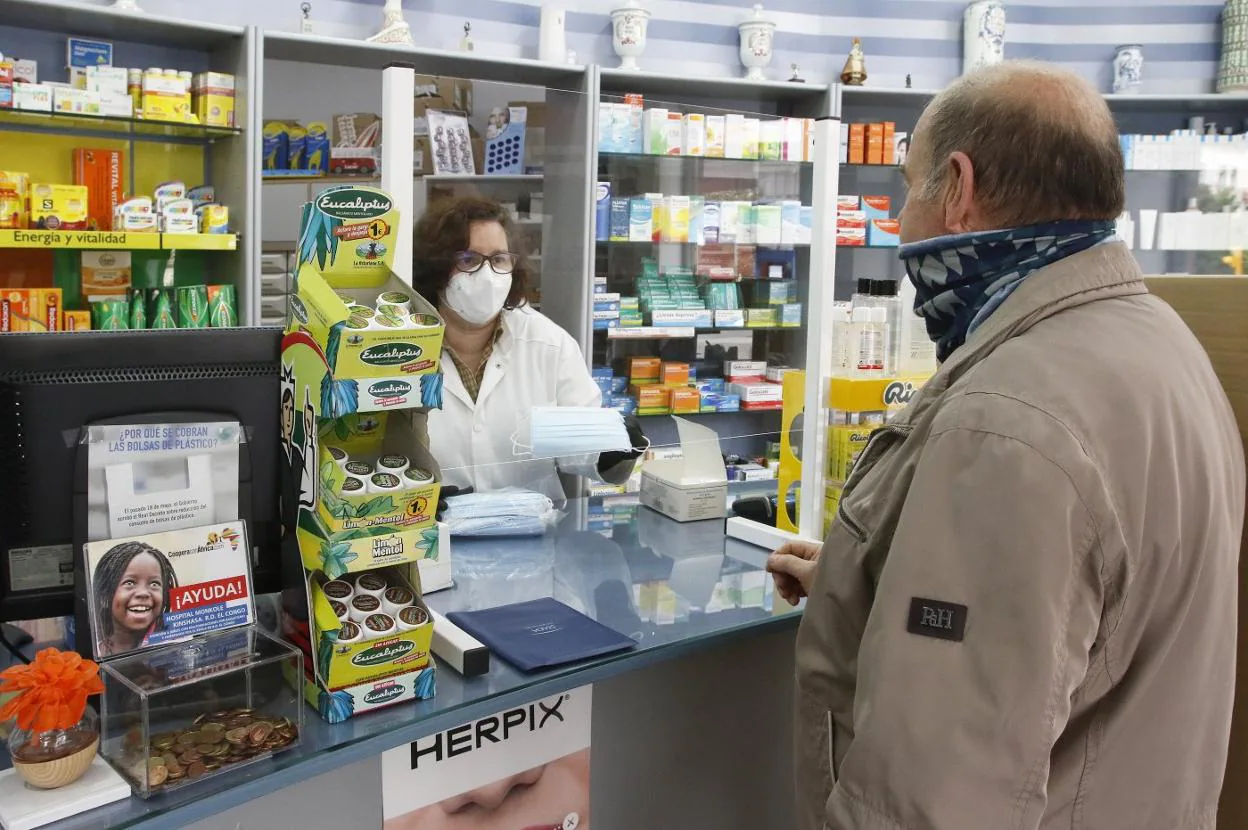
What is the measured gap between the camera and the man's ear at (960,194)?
136 centimetres

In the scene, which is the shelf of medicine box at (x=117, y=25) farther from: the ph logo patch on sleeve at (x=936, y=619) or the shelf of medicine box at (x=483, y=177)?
the ph logo patch on sleeve at (x=936, y=619)

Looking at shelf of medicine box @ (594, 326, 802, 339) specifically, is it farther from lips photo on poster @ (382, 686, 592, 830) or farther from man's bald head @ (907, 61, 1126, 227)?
man's bald head @ (907, 61, 1126, 227)

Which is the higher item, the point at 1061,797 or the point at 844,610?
the point at 844,610

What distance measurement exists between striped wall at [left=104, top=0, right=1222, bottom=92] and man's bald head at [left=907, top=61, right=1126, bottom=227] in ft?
13.2

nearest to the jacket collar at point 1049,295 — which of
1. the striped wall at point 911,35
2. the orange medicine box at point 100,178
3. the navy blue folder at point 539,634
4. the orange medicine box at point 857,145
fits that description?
the navy blue folder at point 539,634

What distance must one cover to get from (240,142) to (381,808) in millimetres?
2960

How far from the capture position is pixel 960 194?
1.38m

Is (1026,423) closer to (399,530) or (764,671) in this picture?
(399,530)

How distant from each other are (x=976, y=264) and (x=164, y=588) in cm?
119

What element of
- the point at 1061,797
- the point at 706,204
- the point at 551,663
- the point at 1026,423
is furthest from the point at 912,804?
the point at 706,204

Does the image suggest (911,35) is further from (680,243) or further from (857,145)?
(680,243)

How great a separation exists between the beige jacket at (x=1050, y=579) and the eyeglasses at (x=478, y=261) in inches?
66.3

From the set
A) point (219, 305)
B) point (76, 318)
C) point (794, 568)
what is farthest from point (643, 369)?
point (794, 568)

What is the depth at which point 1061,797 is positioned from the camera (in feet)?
4.27
